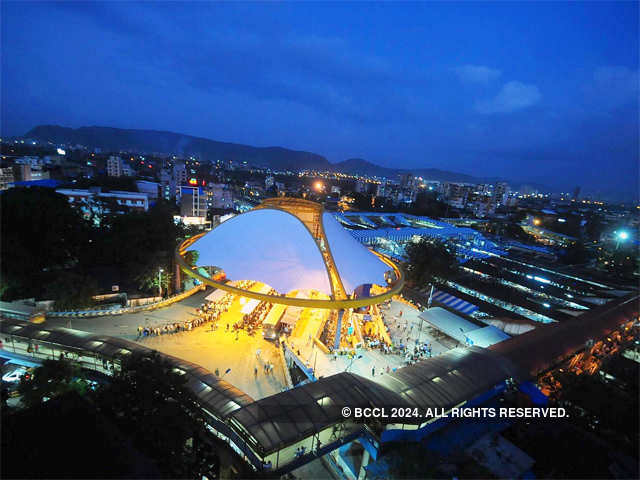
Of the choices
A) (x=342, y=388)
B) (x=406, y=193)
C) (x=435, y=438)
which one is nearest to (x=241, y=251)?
(x=342, y=388)

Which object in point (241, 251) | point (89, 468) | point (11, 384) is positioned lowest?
point (11, 384)

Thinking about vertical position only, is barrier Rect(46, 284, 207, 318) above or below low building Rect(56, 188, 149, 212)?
below

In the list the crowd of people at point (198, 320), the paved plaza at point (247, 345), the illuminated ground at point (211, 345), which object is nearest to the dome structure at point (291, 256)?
the paved plaza at point (247, 345)

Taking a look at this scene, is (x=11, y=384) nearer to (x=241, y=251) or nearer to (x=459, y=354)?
(x=241, y=251)

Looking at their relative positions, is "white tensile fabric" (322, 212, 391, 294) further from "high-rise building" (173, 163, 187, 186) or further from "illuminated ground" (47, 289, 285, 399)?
"high-rise building" (173, 163, 187, 186)

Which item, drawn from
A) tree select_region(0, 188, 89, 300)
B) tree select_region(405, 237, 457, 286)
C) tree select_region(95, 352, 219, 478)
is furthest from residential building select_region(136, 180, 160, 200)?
tree select_region(95, 352, 219, 478)
